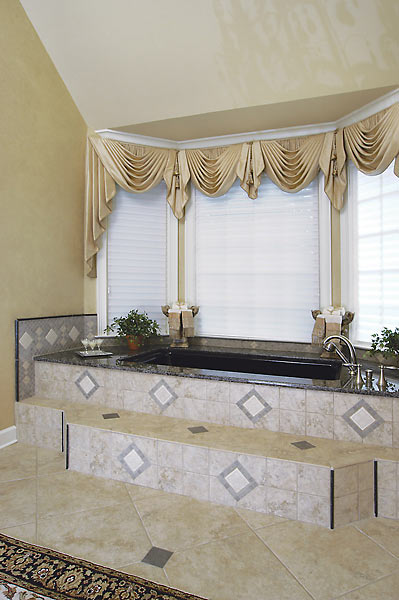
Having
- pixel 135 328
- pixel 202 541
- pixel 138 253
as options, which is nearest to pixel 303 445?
pixel 202 541

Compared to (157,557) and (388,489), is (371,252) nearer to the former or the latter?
(388,489)

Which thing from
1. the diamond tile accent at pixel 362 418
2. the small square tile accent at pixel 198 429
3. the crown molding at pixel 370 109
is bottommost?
the small square tile accent at pixel 198 429

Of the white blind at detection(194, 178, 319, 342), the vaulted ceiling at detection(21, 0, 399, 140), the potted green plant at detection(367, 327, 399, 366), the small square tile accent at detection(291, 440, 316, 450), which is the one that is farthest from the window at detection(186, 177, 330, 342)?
the small square tile accent at detection(291, 440, 316, 450)

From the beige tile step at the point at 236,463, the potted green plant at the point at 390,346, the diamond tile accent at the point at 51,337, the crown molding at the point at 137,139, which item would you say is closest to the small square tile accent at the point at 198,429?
the beige tile step at the point at 236,463

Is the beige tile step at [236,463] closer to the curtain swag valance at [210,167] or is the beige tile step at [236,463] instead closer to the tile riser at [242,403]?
the tile riser at [242,403]

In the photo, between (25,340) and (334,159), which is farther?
(334,159)

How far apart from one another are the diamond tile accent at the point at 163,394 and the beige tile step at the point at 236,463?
3.7 inches

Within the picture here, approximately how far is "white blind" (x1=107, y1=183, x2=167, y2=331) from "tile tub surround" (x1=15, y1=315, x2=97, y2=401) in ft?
1.29

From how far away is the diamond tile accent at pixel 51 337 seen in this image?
3.33 m

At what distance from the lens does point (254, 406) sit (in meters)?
2.44

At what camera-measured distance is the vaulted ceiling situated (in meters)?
2.70

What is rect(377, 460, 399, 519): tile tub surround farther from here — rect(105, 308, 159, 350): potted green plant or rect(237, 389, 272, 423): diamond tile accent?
rect(105, 308, 159, 350): potted green plant

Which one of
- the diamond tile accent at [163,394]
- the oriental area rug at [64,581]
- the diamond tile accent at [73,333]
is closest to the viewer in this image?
the oriental area rug at [64,581]

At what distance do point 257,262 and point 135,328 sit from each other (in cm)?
131
